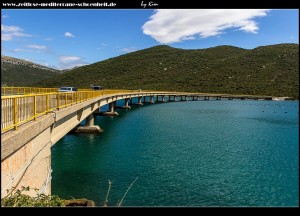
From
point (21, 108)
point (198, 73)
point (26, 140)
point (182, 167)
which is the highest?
point (198, 73)

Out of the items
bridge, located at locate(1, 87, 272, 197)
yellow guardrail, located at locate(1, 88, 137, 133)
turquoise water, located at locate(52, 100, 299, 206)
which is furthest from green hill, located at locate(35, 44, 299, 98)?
bridge, located at locate(1, 87, 272, 197)

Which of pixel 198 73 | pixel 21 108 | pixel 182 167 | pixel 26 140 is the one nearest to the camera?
pixel 26 140

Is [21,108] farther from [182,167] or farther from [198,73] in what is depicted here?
[198,73]

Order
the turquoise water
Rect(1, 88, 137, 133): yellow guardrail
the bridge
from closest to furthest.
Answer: the bridge < Rect(1, 88, 137, 133): yellow guardrail < the turquoise water

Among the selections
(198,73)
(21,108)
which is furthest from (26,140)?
(198,73)

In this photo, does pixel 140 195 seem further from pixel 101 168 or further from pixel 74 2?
pixel 74 2

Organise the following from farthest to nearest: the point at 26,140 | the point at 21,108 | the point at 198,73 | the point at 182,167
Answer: the point at 198,73, the point at 182,167, the point at 21,108, the point at 26,140

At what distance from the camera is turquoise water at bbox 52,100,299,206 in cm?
1678

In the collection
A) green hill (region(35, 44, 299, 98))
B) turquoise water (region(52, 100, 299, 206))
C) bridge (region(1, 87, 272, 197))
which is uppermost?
green hill (region(35, 44, 299, 98))

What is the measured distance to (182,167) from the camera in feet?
74.6

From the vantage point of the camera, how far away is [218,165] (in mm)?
23188

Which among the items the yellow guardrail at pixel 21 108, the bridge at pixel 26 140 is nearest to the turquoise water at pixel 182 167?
the bridge at pixel 26 140

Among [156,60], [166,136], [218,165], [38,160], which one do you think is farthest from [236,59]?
[38,160]

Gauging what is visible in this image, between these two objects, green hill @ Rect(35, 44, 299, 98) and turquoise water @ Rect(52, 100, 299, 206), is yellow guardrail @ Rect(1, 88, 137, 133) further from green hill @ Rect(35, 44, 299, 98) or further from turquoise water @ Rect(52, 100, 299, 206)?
green hill @ Rect(35, 44, 299, 98)
